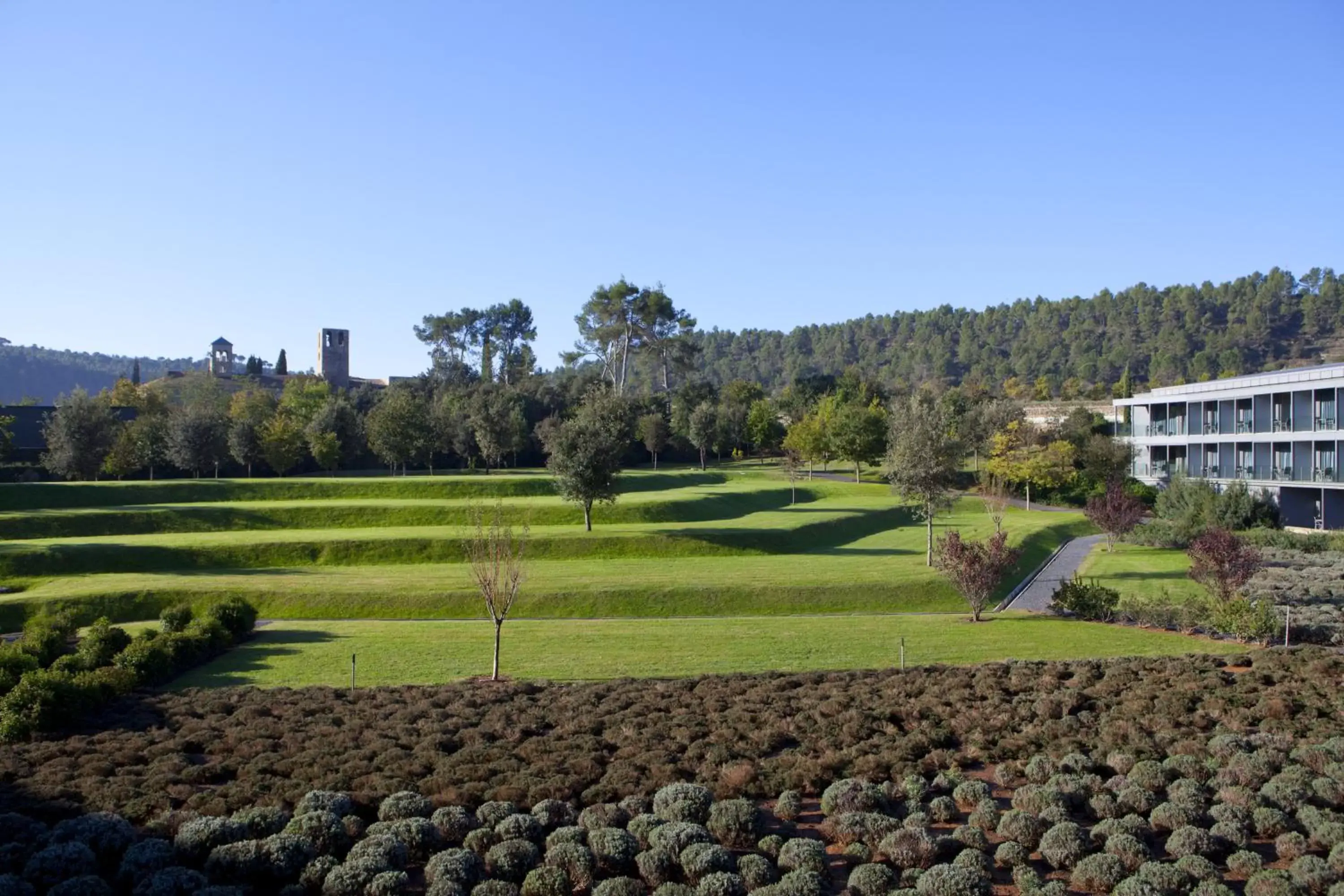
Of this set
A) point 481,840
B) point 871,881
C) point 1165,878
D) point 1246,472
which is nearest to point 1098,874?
point 1165,878

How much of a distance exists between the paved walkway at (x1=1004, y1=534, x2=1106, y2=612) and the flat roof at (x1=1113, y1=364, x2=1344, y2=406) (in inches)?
535

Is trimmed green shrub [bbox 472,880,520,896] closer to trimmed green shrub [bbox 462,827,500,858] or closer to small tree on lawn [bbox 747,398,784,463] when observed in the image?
trimmed green shrub [bbox 462,827,500,858]

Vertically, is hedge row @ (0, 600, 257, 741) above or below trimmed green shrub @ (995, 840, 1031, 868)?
above

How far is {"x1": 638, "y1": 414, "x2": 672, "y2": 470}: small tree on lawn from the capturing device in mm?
77875

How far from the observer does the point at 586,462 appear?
41562 mm

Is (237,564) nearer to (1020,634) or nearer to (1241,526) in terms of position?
(1020,634)

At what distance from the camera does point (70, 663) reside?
2114 cm

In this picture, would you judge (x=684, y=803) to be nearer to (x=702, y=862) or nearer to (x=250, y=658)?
(x=702, y=862)

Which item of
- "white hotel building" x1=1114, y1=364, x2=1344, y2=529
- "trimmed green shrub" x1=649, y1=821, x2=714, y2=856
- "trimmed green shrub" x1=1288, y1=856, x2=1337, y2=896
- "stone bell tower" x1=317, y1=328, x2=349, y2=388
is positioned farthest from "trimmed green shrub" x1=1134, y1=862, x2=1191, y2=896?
"stone bell tower" x1=317, y1=328, x2=349, y2=388

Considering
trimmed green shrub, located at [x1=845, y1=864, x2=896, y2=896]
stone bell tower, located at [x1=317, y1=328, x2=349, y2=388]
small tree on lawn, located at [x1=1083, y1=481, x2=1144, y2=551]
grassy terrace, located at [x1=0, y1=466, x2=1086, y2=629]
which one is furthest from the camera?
stone bell tower, located at [x1=317, y1=328, x2=349, y2=388]

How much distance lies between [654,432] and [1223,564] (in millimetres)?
53901

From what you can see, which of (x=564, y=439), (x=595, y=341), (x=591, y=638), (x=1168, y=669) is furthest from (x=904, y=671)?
(x=595, y=341)

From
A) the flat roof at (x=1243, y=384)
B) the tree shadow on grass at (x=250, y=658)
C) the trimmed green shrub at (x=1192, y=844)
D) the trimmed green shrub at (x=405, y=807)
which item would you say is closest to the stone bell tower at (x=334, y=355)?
the flat roof at (x=1243, y=384)

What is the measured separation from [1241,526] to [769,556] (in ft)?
80.9
